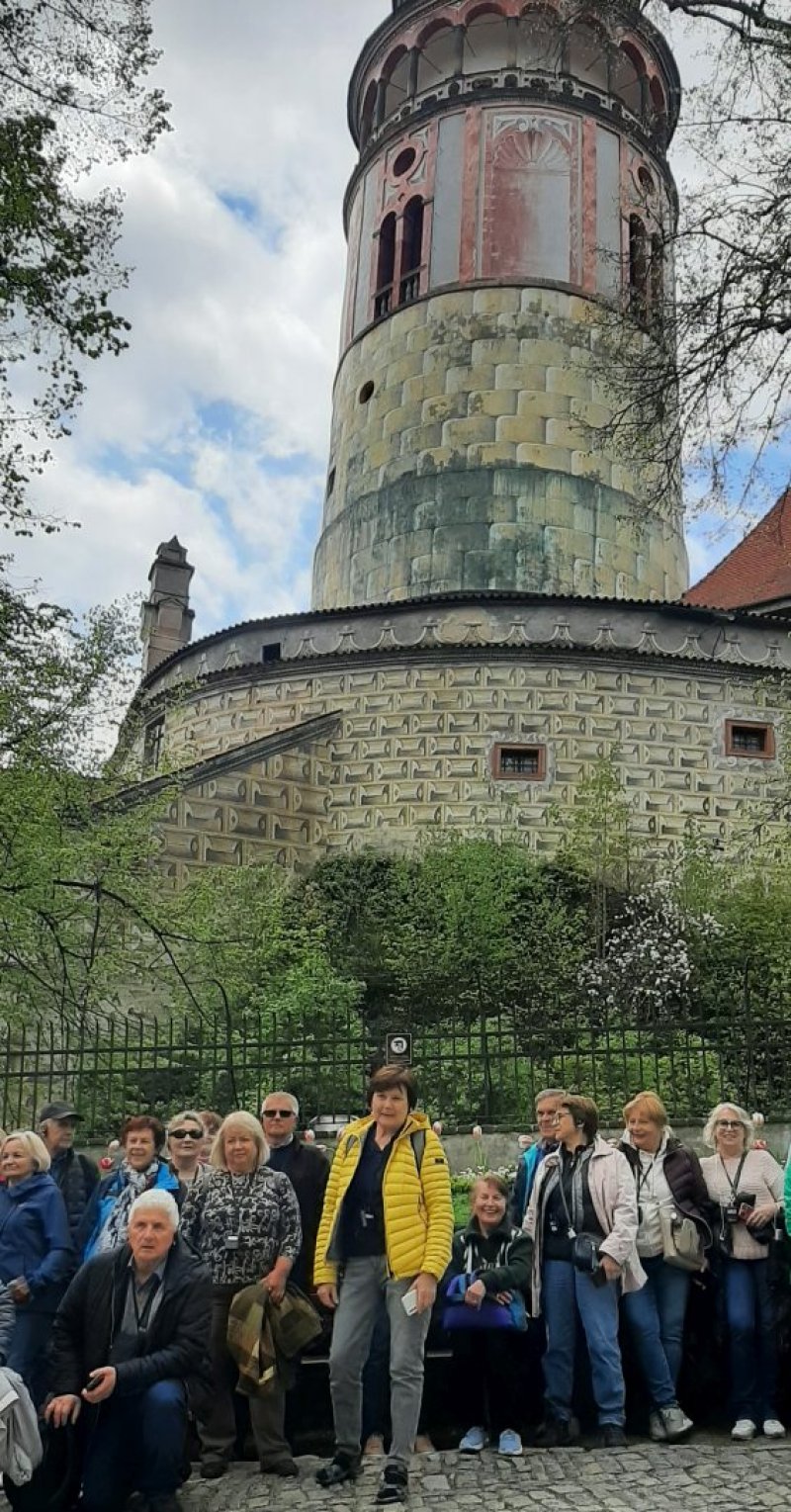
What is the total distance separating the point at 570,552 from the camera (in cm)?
2400

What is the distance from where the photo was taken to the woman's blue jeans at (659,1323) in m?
5.69

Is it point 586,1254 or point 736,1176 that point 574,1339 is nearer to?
point 586,1254

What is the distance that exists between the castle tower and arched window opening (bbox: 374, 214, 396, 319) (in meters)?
0.04

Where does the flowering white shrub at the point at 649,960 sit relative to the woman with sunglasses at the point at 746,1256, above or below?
above

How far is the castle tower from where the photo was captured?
24.2 m

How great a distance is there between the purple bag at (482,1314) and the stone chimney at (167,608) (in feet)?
81.4

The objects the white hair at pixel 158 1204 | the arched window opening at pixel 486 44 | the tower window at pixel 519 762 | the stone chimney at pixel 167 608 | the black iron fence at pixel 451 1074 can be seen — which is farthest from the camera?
the stone chimney at pixel 167 608

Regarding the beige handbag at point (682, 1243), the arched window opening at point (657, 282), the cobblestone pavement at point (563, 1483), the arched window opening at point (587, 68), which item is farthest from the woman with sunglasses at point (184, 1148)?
the arched window opening at point (587, 68)

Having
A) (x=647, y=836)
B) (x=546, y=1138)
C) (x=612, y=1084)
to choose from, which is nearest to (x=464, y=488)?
(x=647, y=836)

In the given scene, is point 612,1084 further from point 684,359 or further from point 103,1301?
point 103,1301

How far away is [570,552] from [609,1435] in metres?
19.7

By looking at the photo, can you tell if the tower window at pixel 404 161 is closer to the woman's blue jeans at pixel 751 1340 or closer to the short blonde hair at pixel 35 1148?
the short blonde hair at pixel 35 1148

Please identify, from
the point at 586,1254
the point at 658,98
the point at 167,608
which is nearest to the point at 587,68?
the point at 658,98

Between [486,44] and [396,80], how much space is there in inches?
86.5
